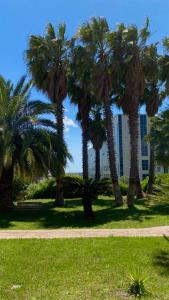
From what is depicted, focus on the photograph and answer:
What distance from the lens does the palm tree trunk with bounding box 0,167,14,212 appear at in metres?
23.9

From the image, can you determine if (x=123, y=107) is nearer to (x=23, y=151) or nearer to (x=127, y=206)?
(x=127, y=206)

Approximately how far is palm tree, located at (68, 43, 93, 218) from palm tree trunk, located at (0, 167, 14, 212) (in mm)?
4058

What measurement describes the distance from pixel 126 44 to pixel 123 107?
232 inches

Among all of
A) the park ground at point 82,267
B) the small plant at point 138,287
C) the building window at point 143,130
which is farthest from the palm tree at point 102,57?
the building window at point 143,130

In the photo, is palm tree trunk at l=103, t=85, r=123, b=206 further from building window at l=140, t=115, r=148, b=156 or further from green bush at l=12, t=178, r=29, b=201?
building window at l=140, t=115, r=148, b=156

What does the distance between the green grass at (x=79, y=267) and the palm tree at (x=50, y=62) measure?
16.3 meters

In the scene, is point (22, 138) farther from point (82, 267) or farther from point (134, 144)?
point (82, 267)

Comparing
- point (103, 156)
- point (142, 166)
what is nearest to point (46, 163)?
point (142, 166)

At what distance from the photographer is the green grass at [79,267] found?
840cm

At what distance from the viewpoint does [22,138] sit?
2291 cm

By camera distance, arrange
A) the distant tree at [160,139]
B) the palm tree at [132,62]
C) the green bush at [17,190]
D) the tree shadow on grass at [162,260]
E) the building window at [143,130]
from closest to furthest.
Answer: the tree shadow on grass at [162,260]
the palm tree at [132,62]
the distant tree at [160,139]
the green bush at [17,190]
the building window at [143,130]

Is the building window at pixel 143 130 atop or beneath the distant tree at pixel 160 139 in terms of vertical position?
atop

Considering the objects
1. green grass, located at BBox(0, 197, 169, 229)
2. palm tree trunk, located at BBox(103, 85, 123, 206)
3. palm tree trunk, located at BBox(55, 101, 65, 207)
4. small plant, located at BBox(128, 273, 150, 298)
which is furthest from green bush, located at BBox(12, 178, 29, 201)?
small plant, located at BBox(128, 273, 150, 298)

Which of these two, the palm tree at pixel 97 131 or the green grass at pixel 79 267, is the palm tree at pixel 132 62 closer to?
the palm tree at pixel 97 131
